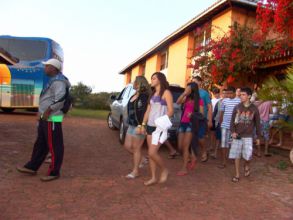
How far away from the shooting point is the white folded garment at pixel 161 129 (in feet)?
17.4

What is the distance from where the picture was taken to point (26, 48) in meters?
14.8

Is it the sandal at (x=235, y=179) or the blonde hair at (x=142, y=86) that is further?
the sandal at (x=235, y=179)

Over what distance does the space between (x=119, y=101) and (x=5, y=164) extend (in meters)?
4.63

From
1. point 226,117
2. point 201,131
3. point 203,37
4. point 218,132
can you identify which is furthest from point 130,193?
point 203,37

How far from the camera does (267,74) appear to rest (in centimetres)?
1181

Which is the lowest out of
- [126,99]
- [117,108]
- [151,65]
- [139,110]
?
[117,108]

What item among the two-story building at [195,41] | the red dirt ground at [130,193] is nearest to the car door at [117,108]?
the red dirt ground at [130,193]

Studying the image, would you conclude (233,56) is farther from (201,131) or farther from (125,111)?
(201,131)

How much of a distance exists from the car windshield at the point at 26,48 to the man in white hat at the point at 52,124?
9.90 meters

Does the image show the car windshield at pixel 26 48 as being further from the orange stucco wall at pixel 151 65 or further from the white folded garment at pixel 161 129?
the white folded garment at pixel 161 129

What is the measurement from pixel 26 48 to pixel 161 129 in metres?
11.3

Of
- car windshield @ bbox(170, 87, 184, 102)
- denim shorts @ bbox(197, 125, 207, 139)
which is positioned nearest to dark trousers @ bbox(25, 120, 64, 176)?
denim shorts @ bbox(197, 125, 207, 139)

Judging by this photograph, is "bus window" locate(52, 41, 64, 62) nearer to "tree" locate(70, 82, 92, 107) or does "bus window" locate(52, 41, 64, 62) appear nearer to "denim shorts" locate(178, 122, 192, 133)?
"denim shorts" locate(178, 122, 192, 133)

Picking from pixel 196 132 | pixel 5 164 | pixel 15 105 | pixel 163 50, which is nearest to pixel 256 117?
pixel 196 132
